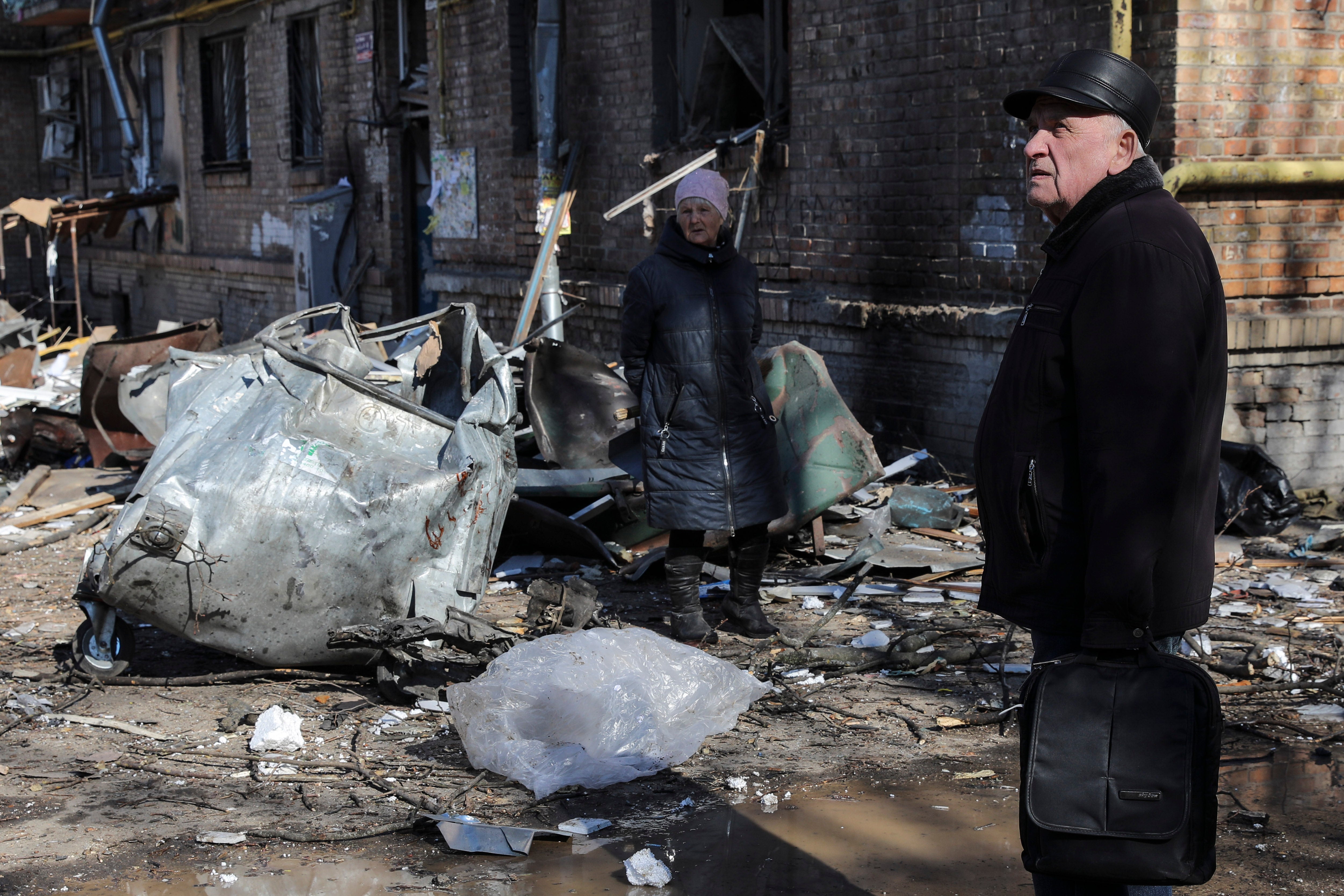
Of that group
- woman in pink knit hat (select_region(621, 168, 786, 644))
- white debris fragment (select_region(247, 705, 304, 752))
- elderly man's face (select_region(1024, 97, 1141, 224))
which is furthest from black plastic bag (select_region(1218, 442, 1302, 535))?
elderly man's face (select_region(1024, 97, 1141, 224))

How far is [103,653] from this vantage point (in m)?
4.90

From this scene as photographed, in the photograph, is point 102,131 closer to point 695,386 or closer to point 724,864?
point 695,386

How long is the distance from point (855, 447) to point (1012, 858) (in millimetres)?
3177

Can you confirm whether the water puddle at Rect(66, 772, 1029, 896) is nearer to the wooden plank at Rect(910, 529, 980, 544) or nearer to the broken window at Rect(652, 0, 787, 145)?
the wooden plank at Rect(910, 529, 980, 544)

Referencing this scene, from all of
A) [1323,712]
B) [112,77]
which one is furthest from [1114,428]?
[112,77]

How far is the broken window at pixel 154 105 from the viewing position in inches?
717

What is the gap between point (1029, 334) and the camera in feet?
7.63

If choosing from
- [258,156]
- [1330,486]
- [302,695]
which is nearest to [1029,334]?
[302,695]

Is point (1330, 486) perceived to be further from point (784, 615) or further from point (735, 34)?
point (735, 34)

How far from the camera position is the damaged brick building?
6.86m

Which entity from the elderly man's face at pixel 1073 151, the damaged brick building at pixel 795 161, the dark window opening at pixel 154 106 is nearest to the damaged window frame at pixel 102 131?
the dark window opening at pixel 154 106

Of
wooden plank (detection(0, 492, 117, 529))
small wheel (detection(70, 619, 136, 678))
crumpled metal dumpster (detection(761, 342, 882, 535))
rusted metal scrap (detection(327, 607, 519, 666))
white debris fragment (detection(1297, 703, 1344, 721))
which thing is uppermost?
crumpled metal dumpster (detection(761, 342, 882, 535))

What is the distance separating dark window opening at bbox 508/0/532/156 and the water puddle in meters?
8.43

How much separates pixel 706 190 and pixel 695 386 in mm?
759
